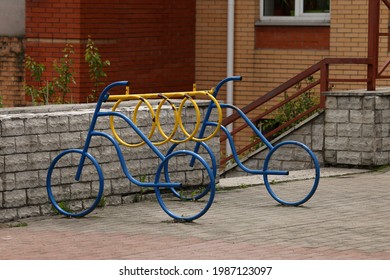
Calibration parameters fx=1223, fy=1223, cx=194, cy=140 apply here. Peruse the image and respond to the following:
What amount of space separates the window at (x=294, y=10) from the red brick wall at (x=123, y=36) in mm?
1216

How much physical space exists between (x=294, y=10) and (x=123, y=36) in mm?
2888

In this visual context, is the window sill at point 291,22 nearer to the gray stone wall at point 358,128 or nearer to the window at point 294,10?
the window at point 294,10

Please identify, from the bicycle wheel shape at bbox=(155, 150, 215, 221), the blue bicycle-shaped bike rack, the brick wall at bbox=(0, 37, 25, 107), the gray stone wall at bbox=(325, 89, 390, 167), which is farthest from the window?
the blue bicycle-shaped bike rack

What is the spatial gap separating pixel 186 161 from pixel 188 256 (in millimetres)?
3298

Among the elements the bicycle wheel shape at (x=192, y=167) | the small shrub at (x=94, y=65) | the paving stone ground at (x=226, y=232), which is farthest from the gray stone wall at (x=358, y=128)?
the small shrub at (x=94, y=65)

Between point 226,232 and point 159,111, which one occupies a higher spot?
point 159,111

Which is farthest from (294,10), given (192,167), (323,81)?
(192,167)

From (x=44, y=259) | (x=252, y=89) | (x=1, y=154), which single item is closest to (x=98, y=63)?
(x=252, y=89)

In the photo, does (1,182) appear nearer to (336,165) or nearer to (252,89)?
(336,165)

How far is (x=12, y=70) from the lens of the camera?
18406mm

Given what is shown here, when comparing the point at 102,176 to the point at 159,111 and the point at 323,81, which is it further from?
the point at 323,81

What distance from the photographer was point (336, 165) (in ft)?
48.5

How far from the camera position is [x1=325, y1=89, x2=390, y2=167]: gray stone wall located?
47.6 ft
